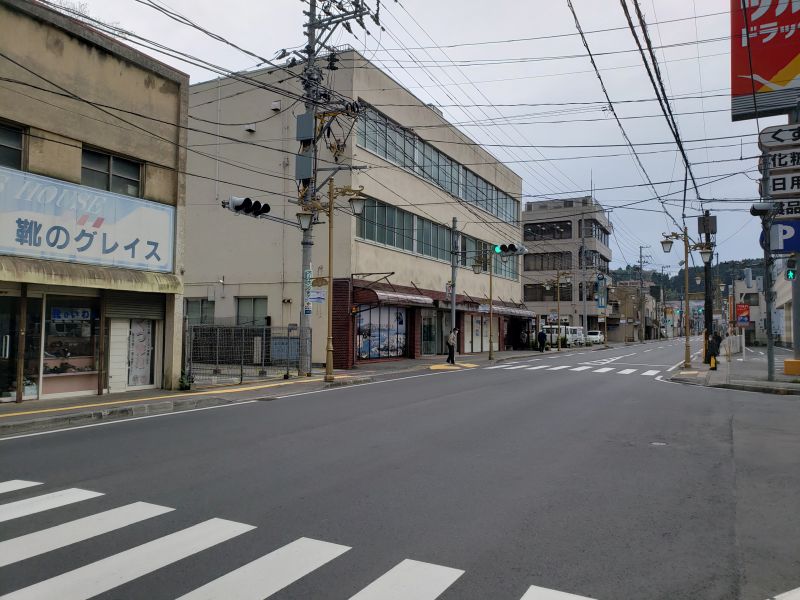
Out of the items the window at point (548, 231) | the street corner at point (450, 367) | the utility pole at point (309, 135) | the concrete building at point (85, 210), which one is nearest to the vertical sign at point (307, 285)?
the utility pole at point (309, 135)

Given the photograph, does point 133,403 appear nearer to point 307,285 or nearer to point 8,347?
point 8,347

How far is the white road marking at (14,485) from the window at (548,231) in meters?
75.9

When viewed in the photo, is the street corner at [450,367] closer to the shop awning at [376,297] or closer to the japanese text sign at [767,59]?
the shop awning at [376,297]

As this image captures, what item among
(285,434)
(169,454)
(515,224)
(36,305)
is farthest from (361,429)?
(515,224)

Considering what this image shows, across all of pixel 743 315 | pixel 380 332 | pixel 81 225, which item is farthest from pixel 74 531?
pixel 743 315

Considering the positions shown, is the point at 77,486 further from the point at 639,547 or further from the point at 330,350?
the point at 330,350

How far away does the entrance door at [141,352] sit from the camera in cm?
1616

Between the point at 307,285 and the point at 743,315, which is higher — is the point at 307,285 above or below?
above

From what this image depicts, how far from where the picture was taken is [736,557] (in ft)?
15.3

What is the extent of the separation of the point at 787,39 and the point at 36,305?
2750 centimetres

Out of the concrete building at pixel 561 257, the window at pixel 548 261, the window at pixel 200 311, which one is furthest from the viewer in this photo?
the window at pixel 548 261

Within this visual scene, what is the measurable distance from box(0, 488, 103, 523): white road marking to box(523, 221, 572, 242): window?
7606 centimetres

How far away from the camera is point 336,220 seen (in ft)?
88.4

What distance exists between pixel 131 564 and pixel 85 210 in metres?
12.1
